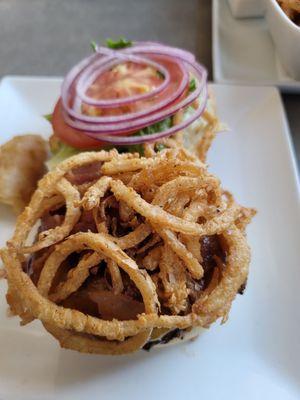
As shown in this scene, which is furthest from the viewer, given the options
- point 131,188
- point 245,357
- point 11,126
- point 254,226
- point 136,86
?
point 11,126

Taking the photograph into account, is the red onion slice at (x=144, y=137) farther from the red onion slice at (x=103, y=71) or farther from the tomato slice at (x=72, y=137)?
the red onion slice at (x=103, y=71)

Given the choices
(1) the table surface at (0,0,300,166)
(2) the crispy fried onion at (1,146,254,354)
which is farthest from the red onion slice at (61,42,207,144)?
(1) the table surface at (0,0,300,166)

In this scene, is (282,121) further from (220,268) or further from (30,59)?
(30,59)

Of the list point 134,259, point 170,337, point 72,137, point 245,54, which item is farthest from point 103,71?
point 170,337

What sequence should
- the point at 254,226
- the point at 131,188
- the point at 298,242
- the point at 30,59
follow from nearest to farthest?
1. the point at 131,188
2. the point at 298,242
3. the point at 254,226
4. the point at 30,59

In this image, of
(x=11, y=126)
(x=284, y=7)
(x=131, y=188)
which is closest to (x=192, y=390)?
(x=131, y=188)

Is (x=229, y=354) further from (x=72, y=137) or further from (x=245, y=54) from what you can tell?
(x=245, y=54)

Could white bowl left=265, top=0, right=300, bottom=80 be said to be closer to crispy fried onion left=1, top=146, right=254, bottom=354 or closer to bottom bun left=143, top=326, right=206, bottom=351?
crispy fried onion left=1, top=146, right=254, bottom=354
